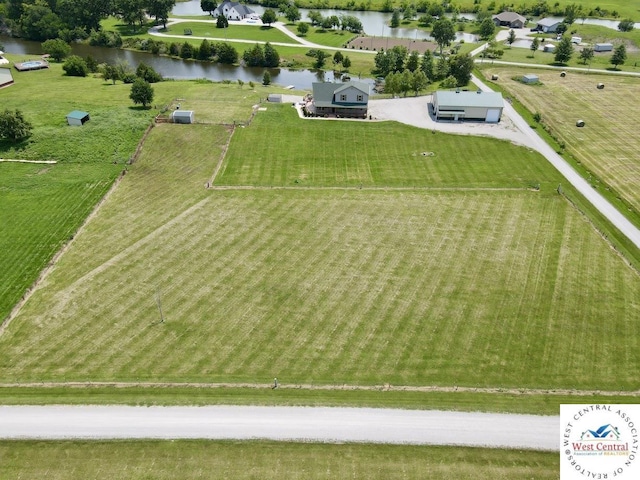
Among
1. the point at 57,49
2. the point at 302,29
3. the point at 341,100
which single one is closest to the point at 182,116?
the point at 341,100

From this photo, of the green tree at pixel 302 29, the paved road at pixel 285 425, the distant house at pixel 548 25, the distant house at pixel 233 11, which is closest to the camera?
the paved road at pixel 285 425

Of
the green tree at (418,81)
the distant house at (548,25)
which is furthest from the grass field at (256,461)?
the distant house at (548,25)

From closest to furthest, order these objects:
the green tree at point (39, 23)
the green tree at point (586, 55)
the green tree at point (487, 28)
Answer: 1. the green tree at point (586, 55)
2. the green tree at point (39, 23)
3. the green tree at point (487, 28)

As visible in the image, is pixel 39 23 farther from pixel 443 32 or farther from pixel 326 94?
pixel 443 32

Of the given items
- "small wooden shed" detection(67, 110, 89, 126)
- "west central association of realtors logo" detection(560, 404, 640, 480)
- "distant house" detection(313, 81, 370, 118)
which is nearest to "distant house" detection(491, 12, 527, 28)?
"distant house" detection(313, 81, 370, 118)

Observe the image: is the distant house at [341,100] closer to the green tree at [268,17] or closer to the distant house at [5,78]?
the distant house at [5,78]

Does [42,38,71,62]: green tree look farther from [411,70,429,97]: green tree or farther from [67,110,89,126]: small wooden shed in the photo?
[411,70,429,97]: green tree

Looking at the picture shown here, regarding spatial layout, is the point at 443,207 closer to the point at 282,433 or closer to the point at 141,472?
the point at 282,433
